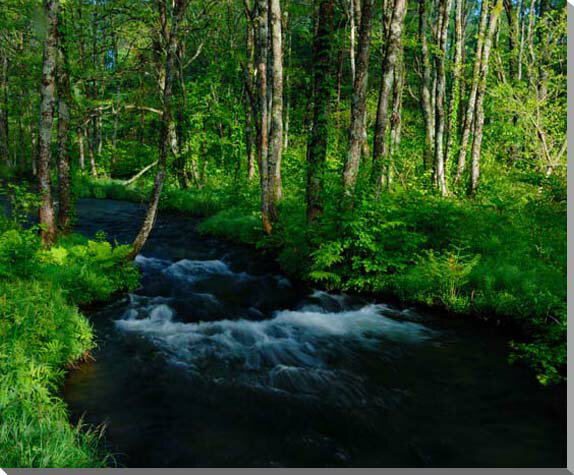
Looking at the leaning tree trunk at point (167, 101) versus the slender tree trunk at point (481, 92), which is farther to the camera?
the slender tree trunk at point (481, 92)

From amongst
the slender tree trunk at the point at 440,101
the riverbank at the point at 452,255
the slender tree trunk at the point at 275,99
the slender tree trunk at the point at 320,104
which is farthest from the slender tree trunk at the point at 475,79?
the slender tree trunk at the point at 275,99

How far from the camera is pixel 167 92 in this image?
30.9ft

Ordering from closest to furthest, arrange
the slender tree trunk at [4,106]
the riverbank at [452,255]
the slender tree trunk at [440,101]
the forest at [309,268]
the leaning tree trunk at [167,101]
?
1. the forest at [309,268]
2. the riverbank at [452,255]
3. the leaning tree trunk at [167,101]
4. the slender tree trunk at [440,101]
5. the slender tree trunk at [4,106]

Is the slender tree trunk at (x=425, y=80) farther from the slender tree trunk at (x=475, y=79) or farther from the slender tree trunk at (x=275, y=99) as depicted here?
the slender tree trunk at (x=275, y=99)

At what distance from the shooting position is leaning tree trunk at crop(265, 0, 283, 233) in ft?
38.1

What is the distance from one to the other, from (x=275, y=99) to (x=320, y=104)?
5.53 ft

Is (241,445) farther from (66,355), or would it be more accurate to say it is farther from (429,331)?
(429,331)

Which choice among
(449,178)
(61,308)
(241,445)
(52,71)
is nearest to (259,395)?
(241,445)

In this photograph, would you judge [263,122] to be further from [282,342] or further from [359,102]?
[282,342]

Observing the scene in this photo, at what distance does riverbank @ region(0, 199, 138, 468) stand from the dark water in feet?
1.41

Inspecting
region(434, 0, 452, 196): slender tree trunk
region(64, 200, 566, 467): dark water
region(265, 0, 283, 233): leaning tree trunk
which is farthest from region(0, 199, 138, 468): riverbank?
region(434, 0, 452, 196): slender tree trunk

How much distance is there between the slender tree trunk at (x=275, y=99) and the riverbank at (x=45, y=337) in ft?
16.4

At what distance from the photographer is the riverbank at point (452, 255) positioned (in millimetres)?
7824

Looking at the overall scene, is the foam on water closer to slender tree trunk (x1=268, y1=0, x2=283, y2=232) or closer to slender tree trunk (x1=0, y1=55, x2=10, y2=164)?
slender tree trunk (x1=268, y1=0, x2=283, y2=232)
